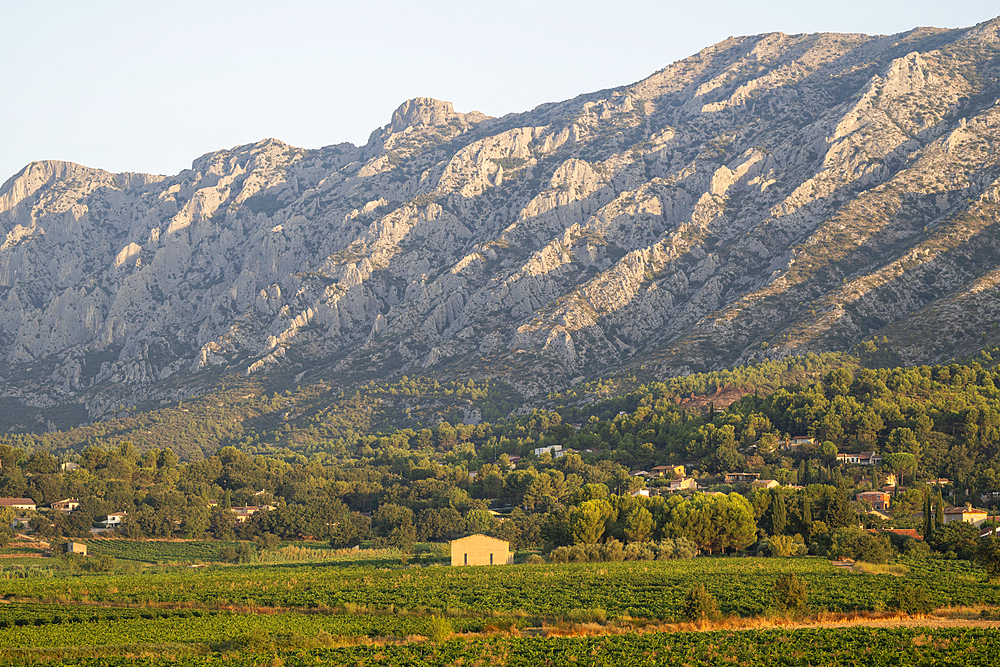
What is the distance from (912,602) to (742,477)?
77304 millimetres

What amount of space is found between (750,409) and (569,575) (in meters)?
91.2

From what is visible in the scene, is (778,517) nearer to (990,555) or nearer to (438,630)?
(990,555)

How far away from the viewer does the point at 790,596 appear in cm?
6575

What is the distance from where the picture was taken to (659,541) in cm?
10269

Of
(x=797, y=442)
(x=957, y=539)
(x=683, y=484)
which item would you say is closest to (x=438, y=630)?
(x=957, y=539)

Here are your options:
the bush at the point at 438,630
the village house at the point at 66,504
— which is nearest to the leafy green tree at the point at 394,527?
the village house at the point at 66,504

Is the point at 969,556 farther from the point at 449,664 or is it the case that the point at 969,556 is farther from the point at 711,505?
the point at 449,664

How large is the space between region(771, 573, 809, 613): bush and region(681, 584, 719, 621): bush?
388 cm

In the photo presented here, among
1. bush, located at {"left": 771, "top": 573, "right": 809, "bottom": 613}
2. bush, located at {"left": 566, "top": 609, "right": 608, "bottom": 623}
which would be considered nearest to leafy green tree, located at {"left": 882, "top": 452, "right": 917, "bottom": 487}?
bush, located at {"left": 771, "top": 573, "right": 809, "bottom": 613}

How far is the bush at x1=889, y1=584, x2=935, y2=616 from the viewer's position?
213ft

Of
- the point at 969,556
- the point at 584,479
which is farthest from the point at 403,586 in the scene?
the point at 584,479

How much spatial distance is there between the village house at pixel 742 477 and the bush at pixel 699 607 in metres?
73.9

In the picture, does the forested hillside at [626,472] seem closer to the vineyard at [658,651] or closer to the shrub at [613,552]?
the shrub at [613,552]

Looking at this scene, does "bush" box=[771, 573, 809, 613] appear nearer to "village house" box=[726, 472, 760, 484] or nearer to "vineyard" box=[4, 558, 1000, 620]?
"vineyard" box=[4, 558, 1000, 620]
